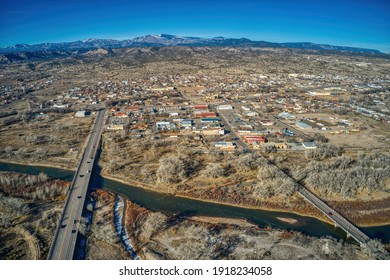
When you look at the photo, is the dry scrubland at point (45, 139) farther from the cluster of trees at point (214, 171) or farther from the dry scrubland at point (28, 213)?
the cluster of trees at point (214, 171)

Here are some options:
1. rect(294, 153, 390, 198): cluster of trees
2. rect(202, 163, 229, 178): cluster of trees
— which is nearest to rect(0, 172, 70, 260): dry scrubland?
rect(202, 163, 229, 178): cluster of trees

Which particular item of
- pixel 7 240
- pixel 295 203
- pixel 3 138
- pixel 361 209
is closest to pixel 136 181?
pixel 7 240

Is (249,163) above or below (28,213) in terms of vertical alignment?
above

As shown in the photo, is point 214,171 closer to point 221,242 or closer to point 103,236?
point 221,242

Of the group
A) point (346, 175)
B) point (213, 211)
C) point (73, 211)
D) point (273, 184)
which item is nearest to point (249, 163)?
point (273, 184)

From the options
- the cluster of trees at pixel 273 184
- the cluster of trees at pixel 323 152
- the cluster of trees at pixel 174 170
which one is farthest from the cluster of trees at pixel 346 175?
the cluster of trees at pixel 174 170

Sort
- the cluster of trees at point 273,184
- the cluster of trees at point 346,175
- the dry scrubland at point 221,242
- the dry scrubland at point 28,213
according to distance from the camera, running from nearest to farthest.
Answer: the dry scrubland at point 221,242 < the dry scrubland at point 28,213 < the cluster of trees at point 273,184 < the cluster of trees at point 346,175
